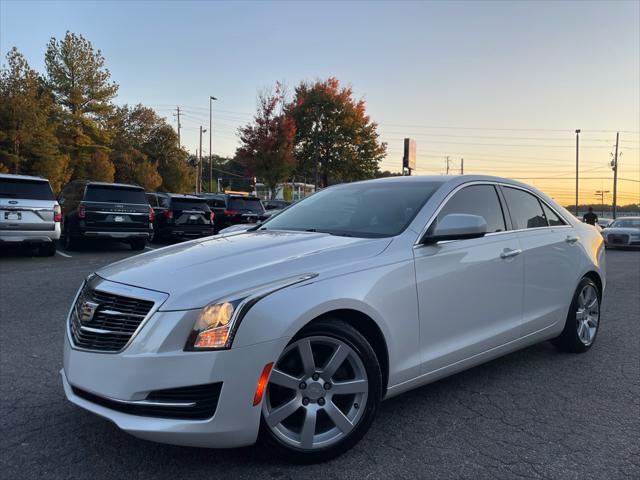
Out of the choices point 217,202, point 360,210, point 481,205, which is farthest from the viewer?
point 217,202

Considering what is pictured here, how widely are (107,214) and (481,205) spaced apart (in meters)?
11.1

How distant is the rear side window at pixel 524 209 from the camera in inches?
169

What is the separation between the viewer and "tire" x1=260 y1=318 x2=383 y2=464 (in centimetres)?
264

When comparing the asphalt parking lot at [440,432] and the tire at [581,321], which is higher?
the tire at [581,321]

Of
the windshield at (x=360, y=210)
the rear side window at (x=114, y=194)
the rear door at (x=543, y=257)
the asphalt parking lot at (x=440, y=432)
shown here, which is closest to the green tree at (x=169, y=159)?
the rear side window at (x=114, y=194)

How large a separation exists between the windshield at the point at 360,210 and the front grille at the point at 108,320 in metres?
1.46

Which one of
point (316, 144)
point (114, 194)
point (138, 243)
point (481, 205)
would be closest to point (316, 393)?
point (481, 205)

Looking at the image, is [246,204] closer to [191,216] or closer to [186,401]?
[191,216]

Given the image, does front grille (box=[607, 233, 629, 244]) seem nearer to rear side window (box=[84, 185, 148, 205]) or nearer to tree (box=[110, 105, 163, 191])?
rear side window (box=[84, 185, 148, 205])

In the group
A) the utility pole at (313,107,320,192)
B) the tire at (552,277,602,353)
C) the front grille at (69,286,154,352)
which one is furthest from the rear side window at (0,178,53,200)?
the utility pole at (313,107,320,192)

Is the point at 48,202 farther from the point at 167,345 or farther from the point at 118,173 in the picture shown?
the point at 118,173

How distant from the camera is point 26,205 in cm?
1116

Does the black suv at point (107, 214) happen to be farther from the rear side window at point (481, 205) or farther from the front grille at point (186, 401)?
the front grille at point (186, 401)

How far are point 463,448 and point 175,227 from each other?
47.1 ft
